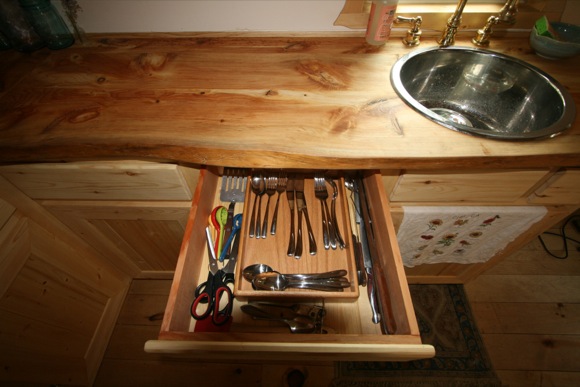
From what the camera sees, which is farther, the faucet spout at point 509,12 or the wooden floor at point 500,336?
the wooden floor at point 500,336

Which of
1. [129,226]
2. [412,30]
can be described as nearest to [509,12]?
[412,30]

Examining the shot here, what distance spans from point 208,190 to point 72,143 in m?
0.32

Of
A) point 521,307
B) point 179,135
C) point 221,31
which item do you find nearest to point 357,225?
point 179,135

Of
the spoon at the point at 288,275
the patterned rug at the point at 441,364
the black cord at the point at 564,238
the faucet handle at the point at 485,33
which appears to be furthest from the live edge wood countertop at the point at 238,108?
the black cord at the point at 564,238

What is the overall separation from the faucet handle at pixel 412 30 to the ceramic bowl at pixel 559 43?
1.10 ft

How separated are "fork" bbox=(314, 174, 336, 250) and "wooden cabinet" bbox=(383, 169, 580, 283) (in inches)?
7.2

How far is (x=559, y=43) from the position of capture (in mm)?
790

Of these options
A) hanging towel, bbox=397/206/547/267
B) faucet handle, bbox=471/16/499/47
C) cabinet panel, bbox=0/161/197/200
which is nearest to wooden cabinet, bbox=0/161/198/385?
cabinet panel, bbox=0/161/197/200

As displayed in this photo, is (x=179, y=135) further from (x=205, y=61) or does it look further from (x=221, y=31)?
(x=221, y=31)

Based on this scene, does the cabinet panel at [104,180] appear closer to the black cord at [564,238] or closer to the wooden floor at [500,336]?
the wooden floor at [500,336]

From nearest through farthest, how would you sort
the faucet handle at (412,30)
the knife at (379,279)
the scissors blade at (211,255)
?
the knife at (379,279), the scissors blade at (211,255), the faucet handle at (412,30)

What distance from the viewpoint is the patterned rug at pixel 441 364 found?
1.09 meters

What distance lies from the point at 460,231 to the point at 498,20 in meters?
0.67

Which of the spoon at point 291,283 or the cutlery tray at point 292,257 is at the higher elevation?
the cutlery tray at point 292,257
